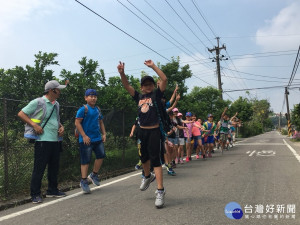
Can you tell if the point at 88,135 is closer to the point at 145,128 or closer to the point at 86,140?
the point at 86,140

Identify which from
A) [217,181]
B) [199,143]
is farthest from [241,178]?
[199,143]

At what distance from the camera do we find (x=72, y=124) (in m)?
6.89

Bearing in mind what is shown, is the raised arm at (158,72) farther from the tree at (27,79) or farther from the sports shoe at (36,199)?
the tree at (27,79)

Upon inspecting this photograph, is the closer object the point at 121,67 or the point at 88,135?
the point at 121,67

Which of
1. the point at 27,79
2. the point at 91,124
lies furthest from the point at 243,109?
the point at 91,124

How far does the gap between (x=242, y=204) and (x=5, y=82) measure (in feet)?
28.8

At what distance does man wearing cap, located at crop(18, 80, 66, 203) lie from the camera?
4.54 metres

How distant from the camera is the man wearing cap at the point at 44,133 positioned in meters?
4.54

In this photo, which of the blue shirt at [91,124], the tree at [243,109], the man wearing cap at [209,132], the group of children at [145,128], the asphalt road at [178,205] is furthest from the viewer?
the tree at [243,109]

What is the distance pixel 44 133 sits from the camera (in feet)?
15.4

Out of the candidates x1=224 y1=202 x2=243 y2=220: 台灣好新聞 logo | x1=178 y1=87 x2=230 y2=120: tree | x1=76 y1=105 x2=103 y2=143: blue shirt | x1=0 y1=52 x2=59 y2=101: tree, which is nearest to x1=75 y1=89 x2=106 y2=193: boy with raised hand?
x1=76 y1=105 x2=103 y2=143: blue shirt

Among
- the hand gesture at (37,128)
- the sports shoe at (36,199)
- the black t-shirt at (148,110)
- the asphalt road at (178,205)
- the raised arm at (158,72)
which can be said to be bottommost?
the asphalt road at (178,205)

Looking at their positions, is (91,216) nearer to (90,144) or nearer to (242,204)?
(90,144)

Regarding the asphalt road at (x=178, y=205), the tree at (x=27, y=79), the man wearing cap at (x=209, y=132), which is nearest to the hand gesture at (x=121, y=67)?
the asphalt road at (x=178, y=205)
